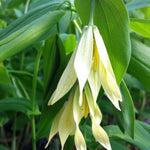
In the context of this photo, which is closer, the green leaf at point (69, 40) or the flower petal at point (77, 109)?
the flower petal at point (77, 109)

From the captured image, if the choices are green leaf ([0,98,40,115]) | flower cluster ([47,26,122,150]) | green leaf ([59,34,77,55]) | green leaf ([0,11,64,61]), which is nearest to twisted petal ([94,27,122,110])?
flower cluster ([47,26,122,150])

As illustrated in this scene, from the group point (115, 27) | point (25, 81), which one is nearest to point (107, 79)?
point (115, 27)

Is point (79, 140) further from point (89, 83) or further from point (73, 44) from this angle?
point (73, 44)

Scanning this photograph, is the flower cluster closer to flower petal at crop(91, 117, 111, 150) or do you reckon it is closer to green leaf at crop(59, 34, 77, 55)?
flower petal at crop(91, 117, 111, 150)

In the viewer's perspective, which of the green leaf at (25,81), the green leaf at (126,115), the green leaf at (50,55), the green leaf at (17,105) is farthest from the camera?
the green leaf at (25,81)

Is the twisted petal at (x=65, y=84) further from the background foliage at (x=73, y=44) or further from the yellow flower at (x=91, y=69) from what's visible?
the background foliage at (x=73, y=44)

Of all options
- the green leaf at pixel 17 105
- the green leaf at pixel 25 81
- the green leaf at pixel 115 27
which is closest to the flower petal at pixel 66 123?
the green leaf at pixel 115 27
